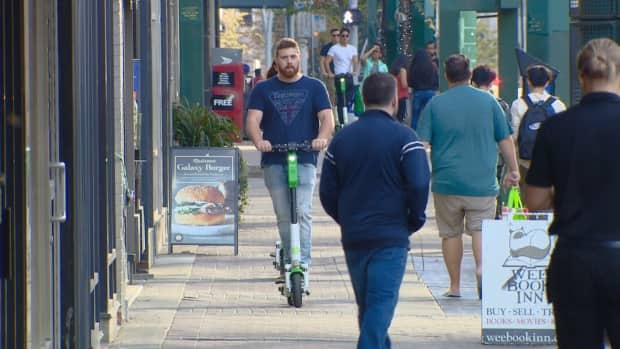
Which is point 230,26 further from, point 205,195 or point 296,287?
point 296,287

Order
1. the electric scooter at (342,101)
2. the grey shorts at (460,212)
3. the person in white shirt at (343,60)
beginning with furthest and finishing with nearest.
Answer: the person in white shirt at (343,60)
the electric scooter at (342,101)
the grey shorts at (460,212)

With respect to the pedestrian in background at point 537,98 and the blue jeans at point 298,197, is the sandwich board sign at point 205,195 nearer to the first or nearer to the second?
the pedestrian in background at point 537,98

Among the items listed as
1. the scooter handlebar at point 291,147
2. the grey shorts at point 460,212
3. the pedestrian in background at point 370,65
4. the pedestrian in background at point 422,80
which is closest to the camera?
the scooter handlebar at point 291,147

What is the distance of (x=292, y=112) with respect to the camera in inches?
422

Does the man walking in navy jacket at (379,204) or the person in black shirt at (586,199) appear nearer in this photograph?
the person in black shirt at (586,199)

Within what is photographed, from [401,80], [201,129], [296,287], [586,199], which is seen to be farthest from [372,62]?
[586,199]

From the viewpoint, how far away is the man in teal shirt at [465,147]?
10711 millimetres

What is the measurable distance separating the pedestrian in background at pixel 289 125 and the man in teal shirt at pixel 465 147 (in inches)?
31.4

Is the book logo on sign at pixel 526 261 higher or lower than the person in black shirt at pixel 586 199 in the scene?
lower

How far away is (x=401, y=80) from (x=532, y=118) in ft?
51.3

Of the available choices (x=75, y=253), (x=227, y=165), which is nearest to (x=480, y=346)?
(x=75, y=253)

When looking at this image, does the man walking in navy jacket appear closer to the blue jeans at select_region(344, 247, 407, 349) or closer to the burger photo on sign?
the blue jeans at select_region(344, 247, 407, 349)

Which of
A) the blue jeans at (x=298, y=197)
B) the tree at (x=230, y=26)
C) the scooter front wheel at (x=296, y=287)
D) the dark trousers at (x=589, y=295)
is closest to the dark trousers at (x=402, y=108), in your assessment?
the blue jeans at (x=298, y=197)

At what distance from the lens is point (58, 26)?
7.59 metres
